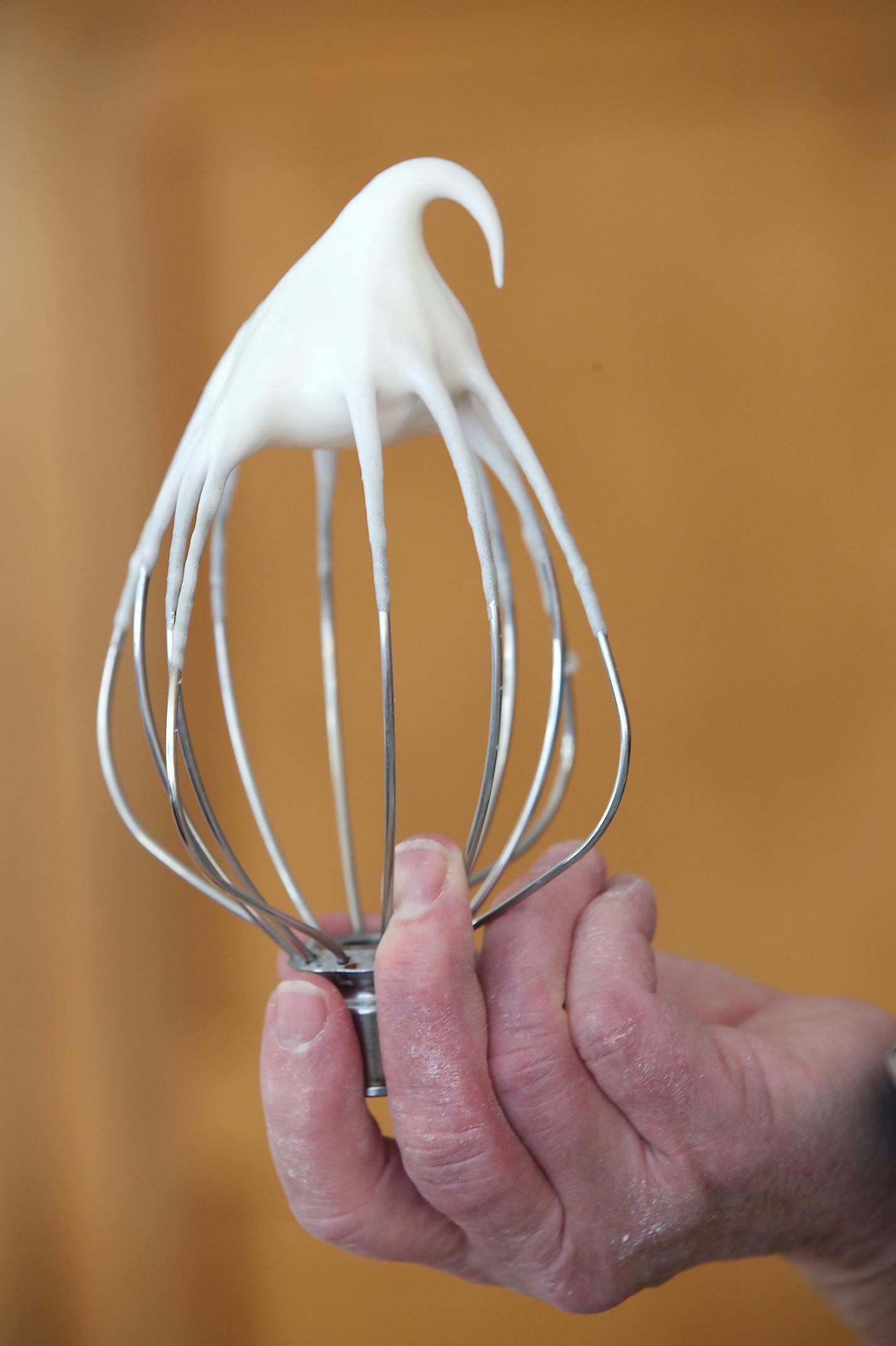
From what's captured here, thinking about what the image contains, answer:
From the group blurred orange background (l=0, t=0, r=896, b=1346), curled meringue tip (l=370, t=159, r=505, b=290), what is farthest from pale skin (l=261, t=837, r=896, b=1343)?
blurred orange background (l=0, t=0, r=896, b=1346)

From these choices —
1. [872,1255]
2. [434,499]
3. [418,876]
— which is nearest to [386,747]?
[418,876]

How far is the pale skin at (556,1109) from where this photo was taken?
1.26 ft

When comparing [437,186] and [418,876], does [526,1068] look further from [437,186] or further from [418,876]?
[437,186]

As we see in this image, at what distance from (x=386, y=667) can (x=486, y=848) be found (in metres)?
0.64

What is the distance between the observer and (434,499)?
0.95 m

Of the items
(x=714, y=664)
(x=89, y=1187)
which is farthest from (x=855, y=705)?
(x=89, y=1187)

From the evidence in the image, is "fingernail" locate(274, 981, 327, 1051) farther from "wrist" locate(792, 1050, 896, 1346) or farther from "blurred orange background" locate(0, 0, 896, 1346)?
"blurred orange background" locate(0, 0, 896, 1346)

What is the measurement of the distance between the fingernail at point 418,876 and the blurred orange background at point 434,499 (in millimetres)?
553

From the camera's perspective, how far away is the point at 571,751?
500 millimetres

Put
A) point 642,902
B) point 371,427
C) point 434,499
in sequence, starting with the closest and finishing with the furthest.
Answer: point 371,427 → point 642,902 → point 434,499

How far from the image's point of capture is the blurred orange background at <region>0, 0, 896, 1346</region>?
3.06 ft

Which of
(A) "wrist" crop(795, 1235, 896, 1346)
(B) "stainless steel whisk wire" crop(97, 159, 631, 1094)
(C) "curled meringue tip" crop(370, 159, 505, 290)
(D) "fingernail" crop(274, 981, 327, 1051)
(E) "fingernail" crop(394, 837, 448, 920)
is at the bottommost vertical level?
(A) "wrist" crop(795, 1235, 896, 1346)

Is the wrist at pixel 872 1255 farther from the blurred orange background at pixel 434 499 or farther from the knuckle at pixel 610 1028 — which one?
the blurred orange background at pixel 434 499

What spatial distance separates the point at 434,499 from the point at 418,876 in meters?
0.60
